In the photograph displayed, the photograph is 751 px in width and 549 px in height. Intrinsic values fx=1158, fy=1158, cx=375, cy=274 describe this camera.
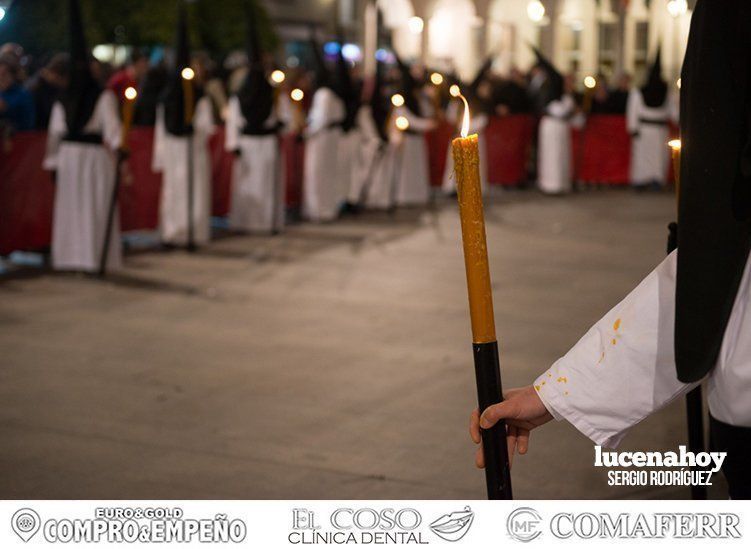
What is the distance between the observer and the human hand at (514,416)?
5.88ft

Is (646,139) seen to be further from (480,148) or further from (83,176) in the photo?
(83,176)

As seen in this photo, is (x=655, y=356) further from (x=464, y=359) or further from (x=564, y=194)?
(x=564, y=194)

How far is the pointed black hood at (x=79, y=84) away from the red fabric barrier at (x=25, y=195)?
80cm

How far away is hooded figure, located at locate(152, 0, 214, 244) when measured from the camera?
1148 centimetres

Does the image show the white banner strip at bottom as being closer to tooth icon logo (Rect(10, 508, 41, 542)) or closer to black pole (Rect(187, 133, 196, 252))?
tooth icon logo (Rect(10, 508, 41, 542))

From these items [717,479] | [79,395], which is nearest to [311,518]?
[717,479]

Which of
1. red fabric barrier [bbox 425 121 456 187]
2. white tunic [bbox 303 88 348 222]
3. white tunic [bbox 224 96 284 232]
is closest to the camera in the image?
white tunic [bbox 224 96 284 232]

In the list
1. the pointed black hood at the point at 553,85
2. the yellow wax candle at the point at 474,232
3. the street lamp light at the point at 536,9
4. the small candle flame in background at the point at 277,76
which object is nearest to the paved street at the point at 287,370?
the small candle flame in background at the point at 277,76

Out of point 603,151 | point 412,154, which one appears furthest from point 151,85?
point 603,151

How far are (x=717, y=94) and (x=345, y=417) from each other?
404 cm

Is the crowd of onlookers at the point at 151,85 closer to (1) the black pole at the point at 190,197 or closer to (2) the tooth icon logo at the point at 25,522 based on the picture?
(1) the black pole at the point at 190,197

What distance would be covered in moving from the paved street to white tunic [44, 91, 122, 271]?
0.31 m

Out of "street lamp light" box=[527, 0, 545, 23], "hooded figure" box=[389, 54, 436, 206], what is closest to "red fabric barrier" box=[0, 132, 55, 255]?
"hooded figure" box=[389, 54, 436, 206]

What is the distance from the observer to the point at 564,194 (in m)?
18.7
